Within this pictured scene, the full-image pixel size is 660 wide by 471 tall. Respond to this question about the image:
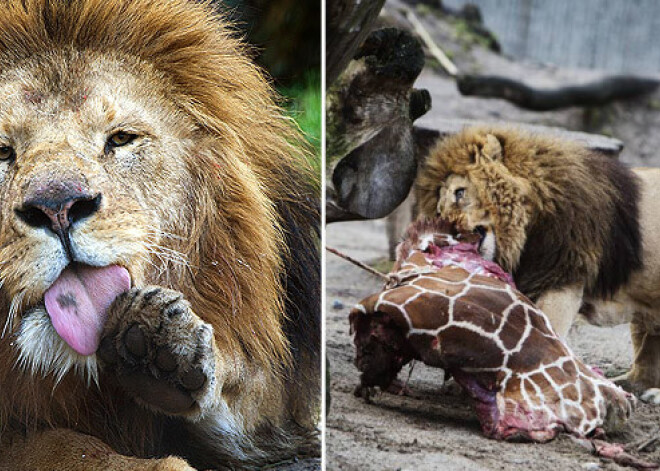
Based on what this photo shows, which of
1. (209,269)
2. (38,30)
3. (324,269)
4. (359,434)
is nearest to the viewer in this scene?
(38,30)

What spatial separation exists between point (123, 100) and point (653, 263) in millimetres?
1456

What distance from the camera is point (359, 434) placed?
2.49m

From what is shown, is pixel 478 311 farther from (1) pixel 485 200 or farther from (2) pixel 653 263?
(2) pixel 653 263

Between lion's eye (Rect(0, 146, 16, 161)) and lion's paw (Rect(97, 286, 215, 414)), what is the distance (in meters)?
0.37

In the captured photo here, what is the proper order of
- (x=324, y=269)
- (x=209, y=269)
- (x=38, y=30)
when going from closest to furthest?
(x=38, y=30) → (x=209, y=269) → (x=324, y=269)

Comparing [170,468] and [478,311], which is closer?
[170,468]

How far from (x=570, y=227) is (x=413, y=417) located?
69 cm

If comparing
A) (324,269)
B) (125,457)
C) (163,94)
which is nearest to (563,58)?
(324,269)

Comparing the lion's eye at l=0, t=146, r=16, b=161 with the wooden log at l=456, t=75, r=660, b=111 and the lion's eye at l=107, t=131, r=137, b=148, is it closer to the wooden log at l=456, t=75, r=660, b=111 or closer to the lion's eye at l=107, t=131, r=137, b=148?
the lion's eye at l=107, t=131, r=137, b=148

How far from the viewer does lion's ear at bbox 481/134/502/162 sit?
2.47m

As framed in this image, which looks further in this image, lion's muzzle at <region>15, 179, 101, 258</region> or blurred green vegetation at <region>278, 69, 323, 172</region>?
blurred green vegetation at <region>278, 69, 323, 172</region>

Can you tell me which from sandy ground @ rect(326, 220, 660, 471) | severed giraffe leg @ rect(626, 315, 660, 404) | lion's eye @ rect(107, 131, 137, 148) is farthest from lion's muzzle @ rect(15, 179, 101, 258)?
severed giraffe leg @ rect(626, 315, 660, 404)

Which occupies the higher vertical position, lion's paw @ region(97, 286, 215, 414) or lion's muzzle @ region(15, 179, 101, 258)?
lion's muzzle @ region(15, 179, 101, 258)

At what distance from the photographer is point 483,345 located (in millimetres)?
2408
